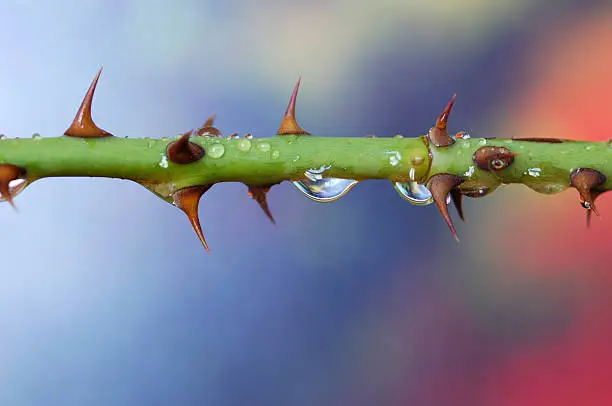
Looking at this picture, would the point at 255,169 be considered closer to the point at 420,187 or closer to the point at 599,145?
the point at 420,187

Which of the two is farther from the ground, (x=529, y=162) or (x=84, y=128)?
(x=84, y=128)

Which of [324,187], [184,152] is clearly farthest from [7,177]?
[324,187]

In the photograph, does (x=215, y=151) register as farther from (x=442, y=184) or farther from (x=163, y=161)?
(x=442, y=184)

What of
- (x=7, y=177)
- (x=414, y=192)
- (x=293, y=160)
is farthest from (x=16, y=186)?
(x=414, y=192)

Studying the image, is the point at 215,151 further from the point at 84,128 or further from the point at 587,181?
the point at 587,181

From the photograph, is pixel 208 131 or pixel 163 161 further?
pixel 208 131
